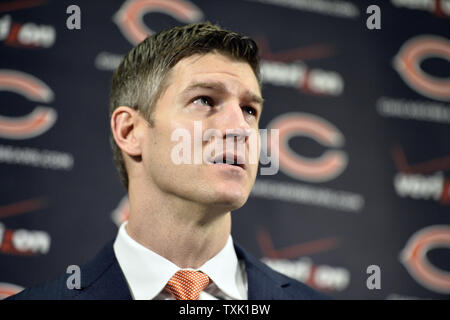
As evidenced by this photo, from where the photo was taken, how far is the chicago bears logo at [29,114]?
2.68 meters

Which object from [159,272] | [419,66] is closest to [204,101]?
[159,272]

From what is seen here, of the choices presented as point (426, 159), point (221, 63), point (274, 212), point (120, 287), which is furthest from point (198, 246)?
point (426, 159)

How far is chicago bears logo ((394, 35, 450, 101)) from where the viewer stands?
3.27 meters

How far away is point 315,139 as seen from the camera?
308 cm

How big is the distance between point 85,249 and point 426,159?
1886 millimetres

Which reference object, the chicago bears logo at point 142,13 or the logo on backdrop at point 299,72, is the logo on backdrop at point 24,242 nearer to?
the chicago bears logo at point 142,13

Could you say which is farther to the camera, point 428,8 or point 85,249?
point 428,8

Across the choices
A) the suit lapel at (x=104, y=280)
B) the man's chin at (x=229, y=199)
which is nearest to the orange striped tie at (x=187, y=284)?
the suit lapel at (x=104, y=280)

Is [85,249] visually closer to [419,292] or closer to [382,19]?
[419,292]

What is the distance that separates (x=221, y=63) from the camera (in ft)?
5.71

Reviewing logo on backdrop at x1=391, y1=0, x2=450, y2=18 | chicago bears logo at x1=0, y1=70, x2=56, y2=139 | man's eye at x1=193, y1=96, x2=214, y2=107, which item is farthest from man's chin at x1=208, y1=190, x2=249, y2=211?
logo on backdrop at x1=391, y1=0, x2=450, y2=18

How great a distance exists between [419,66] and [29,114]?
2.15 meters

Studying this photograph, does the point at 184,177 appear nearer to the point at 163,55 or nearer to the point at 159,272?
the point at 159,272

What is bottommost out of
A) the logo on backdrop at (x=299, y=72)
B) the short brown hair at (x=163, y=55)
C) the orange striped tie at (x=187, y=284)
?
the orange striped tie at (x=187, y=284)
